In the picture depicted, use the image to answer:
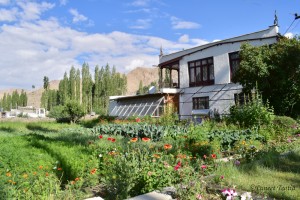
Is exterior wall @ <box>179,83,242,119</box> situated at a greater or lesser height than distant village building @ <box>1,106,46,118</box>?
greater

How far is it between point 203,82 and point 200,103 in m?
1.99

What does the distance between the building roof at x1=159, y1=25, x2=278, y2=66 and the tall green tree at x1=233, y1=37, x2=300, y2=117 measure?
505 cm

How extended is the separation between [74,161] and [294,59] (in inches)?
579

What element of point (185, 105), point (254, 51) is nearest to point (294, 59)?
point (254, 51)

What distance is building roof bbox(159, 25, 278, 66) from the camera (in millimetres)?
22062

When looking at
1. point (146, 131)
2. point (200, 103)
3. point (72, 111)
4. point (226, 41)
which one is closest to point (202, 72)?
point (200, 103)

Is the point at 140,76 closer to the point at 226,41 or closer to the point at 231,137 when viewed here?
the point at 226,41

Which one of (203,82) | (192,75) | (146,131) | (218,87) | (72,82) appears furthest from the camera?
(72,82)

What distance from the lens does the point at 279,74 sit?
1669cm

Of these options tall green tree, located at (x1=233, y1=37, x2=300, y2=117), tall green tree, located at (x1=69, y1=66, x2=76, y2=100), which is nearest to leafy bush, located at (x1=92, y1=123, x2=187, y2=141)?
tall green tree, located at (x1=233, y1=37, x2=300, y2=117)

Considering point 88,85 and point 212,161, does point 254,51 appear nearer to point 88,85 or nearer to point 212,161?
point 212,161

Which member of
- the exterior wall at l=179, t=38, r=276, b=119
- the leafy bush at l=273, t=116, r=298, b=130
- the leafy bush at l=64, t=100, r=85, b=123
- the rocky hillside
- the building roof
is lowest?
the leafy bush at l=273, t=116, r=298, b=130

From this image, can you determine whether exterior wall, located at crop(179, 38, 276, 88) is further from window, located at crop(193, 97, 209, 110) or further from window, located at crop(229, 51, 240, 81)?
window, located at crop(193, 97, 209, 110)

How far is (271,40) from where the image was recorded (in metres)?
21.8
